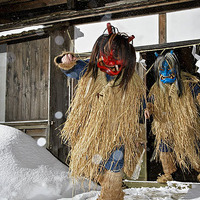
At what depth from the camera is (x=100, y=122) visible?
187 centimetres

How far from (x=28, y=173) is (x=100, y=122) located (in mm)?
918

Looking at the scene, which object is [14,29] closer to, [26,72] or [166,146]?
[26,72]

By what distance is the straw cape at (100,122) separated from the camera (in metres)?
1.88

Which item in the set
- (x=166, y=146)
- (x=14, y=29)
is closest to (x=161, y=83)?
(x=166, y=146)

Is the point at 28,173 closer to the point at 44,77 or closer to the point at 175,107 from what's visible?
the point at 175,107

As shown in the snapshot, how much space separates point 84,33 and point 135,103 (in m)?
2.24

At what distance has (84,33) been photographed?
3.88 metres

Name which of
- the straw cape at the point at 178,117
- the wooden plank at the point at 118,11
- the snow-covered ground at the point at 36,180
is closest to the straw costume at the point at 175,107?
the straw cape at the point at 178,117

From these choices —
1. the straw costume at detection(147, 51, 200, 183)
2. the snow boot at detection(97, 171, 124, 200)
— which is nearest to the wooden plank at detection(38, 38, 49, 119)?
the straw costume at detection(147, 51, 200, 183)

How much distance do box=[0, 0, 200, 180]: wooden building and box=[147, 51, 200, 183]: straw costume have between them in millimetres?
673

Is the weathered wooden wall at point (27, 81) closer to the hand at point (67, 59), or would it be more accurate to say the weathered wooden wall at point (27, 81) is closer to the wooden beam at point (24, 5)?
the wooden beam at point (24, 5)

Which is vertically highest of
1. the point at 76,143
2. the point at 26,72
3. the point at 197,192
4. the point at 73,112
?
the point at 26,72

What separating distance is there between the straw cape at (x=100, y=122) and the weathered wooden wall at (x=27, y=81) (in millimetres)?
2790

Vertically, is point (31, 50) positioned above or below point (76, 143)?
above
